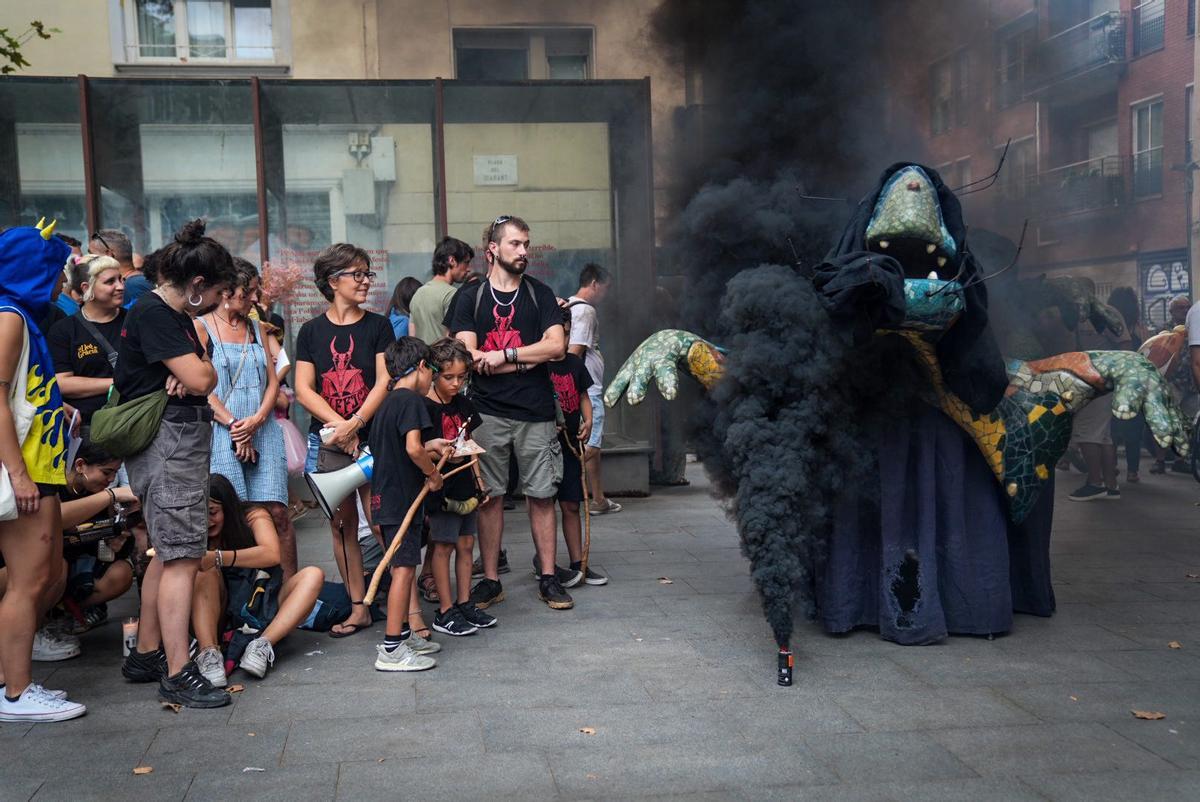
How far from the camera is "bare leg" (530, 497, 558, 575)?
6051 mm

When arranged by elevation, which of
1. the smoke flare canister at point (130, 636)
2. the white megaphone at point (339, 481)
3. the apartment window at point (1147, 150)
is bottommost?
the smoke flare canister at point (130, 636)

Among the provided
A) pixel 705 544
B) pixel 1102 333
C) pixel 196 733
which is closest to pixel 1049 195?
pixel 1102 333

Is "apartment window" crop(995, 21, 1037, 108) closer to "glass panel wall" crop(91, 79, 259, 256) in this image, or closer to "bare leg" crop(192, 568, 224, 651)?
"bare leg" crop(192, 568, 224, 651)

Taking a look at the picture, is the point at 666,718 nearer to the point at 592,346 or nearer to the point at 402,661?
the point at 402,661

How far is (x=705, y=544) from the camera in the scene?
7.63 m

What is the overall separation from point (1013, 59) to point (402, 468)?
416cm

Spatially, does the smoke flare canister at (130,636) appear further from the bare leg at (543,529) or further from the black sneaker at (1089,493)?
the black sneaker at (1089,493)

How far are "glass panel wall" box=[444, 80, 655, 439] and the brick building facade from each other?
4.21 metres

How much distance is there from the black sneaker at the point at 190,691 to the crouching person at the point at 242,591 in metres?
0.11

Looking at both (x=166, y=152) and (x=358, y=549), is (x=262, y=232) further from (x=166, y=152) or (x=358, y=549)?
(x=358, y=549)

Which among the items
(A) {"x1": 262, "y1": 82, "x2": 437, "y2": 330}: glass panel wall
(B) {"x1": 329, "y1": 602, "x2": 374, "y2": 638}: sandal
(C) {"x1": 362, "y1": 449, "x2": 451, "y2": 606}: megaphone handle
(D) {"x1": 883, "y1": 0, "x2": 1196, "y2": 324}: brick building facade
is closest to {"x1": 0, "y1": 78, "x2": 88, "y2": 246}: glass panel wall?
(A) {"x1": 262, "y1": 82, "x2": 437, "y2": 330}: glass panel wall

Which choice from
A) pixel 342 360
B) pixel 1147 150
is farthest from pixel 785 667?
pixel 1147 150

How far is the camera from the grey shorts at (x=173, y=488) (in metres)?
4.45

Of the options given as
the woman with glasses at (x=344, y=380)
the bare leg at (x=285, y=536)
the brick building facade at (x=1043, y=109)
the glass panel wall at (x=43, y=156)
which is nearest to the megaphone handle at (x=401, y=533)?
the woman with glasses at (x=344, y=380)
